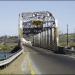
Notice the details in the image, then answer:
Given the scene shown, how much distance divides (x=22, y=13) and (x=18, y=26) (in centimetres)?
769

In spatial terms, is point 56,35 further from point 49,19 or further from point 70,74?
point 70,74

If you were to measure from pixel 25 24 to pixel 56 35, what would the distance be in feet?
129

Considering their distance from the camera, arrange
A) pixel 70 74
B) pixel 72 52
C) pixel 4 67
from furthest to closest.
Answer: pixel 72 52, pixel 4 67, pixel 70 74

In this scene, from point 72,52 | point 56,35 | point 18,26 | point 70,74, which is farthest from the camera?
point 18,26

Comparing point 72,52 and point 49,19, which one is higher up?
point 49,19

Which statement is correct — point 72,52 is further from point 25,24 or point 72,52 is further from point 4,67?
point 25,24

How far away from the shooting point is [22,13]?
128750 mm

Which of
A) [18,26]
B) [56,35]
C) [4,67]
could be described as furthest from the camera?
[18,26]

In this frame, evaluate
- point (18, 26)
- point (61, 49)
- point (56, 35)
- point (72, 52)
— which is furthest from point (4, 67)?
point (18, 26)

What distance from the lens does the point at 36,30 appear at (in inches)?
5418

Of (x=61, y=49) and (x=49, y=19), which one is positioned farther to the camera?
(x=49, y=19)

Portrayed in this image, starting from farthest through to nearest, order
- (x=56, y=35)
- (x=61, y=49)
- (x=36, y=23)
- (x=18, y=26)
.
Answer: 1. (x=36, y=23)
2. (x=18, y=26)
3. (x=56, y=35)
4. (x=61, y=49)

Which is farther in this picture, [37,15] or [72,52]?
[37,15]

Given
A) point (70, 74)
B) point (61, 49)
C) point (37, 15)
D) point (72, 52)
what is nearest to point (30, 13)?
point (37, 15)
